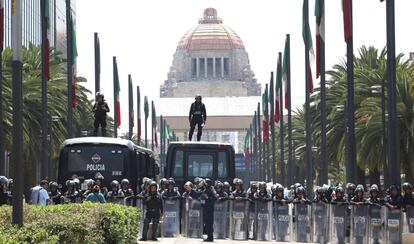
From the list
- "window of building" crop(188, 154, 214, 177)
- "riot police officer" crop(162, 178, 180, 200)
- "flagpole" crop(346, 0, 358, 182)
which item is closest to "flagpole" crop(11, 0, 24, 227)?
"riot police officer" crop(162, 178, 180, 200)

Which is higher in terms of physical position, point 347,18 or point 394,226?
point 347,18

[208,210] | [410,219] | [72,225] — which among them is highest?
[72,225]

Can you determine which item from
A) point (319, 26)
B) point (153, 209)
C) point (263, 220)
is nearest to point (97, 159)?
point (153, 209)

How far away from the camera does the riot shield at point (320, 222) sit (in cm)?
3123

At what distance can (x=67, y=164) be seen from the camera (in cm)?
3772

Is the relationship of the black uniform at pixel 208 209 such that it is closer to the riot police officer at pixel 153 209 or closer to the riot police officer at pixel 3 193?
the riot police officer at pixel 153 209

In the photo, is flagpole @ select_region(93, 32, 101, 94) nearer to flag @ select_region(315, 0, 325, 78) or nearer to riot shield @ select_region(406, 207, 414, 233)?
flag @ select_region(315, 0, 325, 78)

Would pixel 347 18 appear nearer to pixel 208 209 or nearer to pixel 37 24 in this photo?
pixel 208 209

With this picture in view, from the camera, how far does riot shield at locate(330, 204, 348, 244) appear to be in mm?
30625

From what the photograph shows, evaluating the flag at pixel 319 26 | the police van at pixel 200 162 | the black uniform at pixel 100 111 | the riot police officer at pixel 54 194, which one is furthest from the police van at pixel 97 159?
the flag at pixel 319 26

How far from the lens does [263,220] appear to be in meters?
32.2

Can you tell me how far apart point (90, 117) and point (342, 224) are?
1972 inches

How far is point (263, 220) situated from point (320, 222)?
5.06 feet

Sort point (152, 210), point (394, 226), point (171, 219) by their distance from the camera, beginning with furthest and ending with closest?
point (171, 219) → point (152, 210) → point (394, 226)
